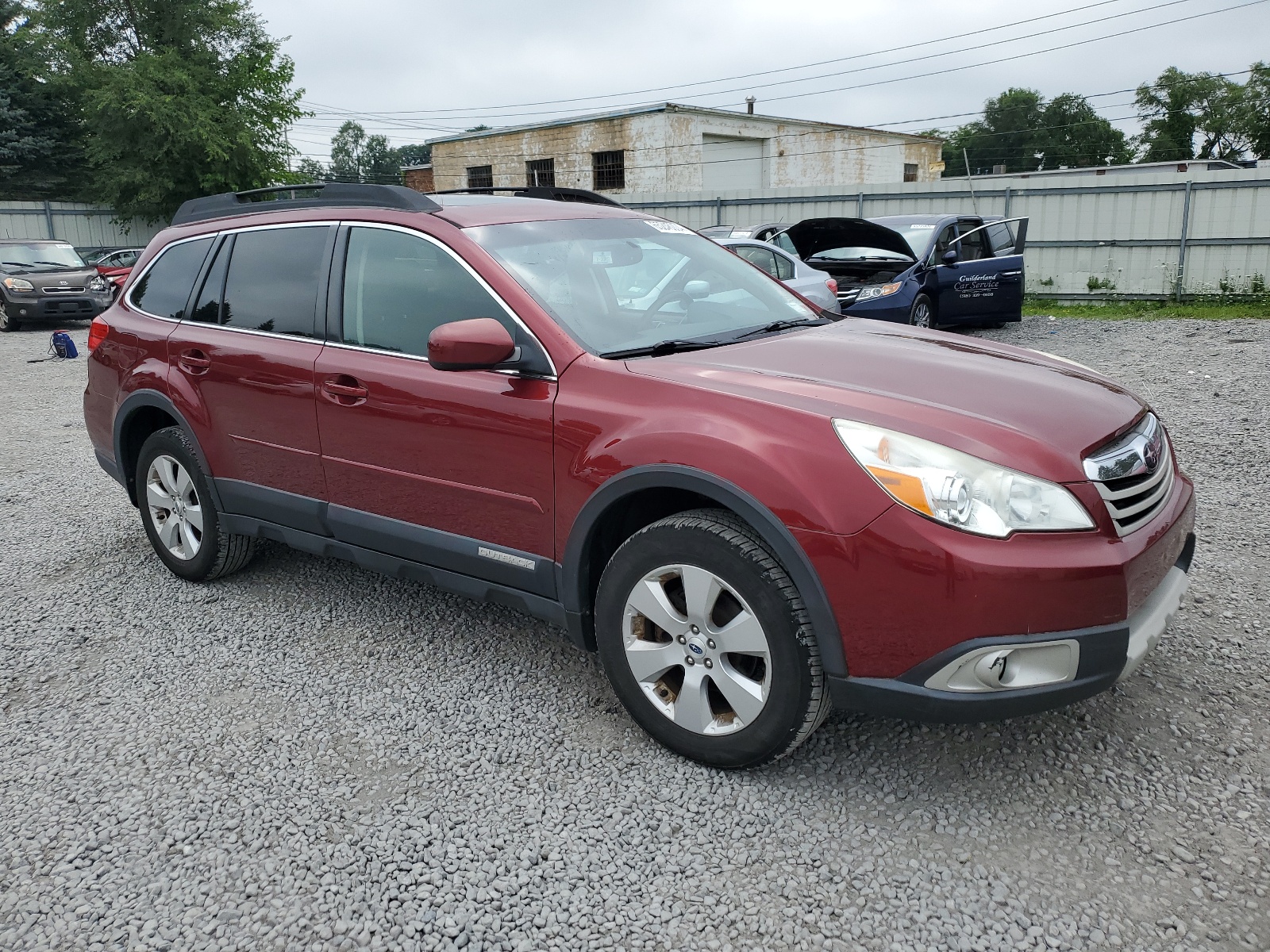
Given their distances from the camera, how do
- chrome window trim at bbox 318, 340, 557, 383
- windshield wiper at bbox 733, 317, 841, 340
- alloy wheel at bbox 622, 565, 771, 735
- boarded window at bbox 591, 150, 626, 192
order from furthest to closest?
boarded window at bbox 591, 150, 626, 192 < windshield wiper at bbox 733, 317, 841, 340 < chrome window trim at bbox 318, 340, 557, 383 < alloy wheel at bbox 622, 565, 771, 735

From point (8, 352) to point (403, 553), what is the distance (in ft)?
47.4

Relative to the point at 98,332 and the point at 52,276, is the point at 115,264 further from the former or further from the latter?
the point at 98,332

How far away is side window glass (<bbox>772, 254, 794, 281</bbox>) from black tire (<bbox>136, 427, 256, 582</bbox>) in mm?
7469

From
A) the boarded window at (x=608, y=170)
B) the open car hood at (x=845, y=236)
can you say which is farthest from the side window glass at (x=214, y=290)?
the boarded window at (x=608, y=170)

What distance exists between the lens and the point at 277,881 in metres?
2.47

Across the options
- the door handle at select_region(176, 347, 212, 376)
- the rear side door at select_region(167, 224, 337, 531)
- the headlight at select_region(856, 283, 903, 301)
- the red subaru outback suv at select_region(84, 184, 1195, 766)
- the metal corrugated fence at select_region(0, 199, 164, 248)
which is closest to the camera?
the red subaru outback suv at select_region(84, 184, 1195, 766)

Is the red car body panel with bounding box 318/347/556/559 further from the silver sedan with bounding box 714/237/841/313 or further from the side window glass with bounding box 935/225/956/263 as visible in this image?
the side window glass with bounding box 935/225/956/263

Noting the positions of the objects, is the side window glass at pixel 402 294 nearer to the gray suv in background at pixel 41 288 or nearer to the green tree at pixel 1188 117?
the gray suv in background at pixel 41 288

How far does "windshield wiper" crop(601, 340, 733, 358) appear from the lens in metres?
3.11

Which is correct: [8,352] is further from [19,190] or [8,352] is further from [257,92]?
[19,190]

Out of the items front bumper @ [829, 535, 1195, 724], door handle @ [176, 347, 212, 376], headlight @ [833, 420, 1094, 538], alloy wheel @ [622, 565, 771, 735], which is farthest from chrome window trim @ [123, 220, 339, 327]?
front bumper @ [829, 535, 1195, 724]

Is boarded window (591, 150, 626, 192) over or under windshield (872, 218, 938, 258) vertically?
over

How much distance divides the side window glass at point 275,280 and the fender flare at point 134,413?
1.66 ft

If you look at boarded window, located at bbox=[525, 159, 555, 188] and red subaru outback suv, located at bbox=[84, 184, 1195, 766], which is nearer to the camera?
red subaru outback suv, located at bbox=[84, 184, 1195, 766]
